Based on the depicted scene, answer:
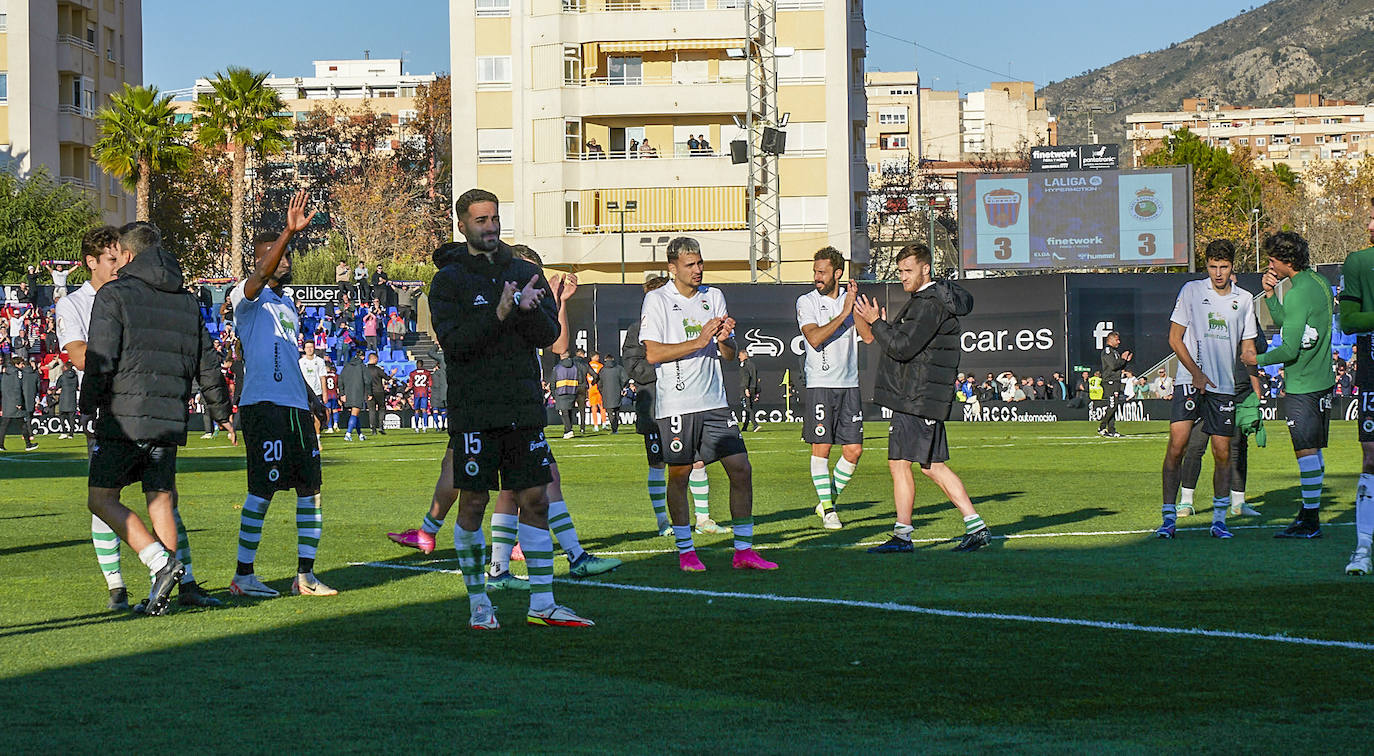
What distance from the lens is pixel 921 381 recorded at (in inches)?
456

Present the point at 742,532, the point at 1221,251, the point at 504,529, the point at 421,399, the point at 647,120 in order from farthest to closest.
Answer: the point at 647,120, the point at 421,399, the point at 1221,251, the point at 742,532, the point at 504,529

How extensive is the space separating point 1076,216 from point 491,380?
142 feet

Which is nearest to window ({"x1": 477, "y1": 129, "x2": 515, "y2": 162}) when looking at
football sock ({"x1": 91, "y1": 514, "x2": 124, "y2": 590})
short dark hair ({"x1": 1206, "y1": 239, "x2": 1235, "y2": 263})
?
short dark hair ({"x1": 1206, "y1": 239, "x2": 1235, "y2": 263})

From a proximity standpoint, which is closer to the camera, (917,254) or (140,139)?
(917,254)

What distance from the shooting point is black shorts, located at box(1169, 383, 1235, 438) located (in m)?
12.4

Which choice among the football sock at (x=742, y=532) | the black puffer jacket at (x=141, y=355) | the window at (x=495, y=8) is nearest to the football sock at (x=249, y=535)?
the black puffer jacket at (x=141, y=355)

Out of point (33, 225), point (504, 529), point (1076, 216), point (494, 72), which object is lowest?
point (504, 529)

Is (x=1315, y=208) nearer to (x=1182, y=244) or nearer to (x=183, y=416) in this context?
(x=1182, y=244)

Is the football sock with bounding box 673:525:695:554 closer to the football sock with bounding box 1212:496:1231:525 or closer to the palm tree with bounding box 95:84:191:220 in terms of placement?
the football sock with bounding box 1212:496:1231:525

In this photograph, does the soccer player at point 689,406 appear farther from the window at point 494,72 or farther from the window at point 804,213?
the window at point 494,72

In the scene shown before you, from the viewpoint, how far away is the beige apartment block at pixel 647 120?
62.1 metres

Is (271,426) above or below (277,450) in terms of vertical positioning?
above

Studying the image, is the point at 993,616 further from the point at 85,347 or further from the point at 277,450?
the point at 85,347

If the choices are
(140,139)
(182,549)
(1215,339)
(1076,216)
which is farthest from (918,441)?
(140,139)
